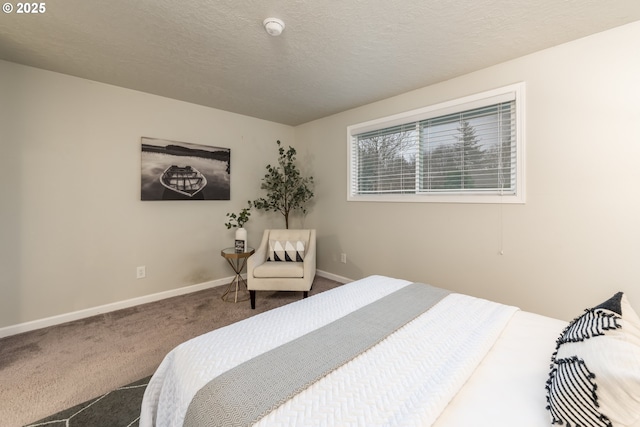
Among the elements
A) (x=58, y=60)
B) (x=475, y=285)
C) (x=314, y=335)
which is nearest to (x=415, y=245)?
(x=475, y=285)

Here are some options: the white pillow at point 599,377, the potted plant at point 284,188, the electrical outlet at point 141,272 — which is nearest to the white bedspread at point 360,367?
the white pillow at point 599,377

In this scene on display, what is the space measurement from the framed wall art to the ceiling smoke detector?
1.98 m

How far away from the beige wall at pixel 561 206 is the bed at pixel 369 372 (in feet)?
3.44

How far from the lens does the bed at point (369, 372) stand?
2.52 ft

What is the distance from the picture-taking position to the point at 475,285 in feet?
8.23

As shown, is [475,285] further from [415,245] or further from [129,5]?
[129,5]

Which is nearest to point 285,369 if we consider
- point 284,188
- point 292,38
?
point 292,38

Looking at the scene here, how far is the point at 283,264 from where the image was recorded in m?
2.94

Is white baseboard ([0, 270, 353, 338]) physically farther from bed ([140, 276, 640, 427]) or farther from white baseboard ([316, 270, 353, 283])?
bed ([140, 276, 640, 427])

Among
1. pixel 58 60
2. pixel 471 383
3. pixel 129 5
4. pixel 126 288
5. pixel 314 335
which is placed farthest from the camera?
pixel 126 288

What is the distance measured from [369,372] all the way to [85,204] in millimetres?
3161

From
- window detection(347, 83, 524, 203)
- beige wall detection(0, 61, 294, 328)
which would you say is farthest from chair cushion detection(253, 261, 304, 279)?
window detection(347, 83, 524, 203)

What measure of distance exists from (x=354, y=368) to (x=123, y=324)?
8.44 ft

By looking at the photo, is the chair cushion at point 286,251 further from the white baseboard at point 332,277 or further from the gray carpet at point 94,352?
the white baseboard at point 332,277
